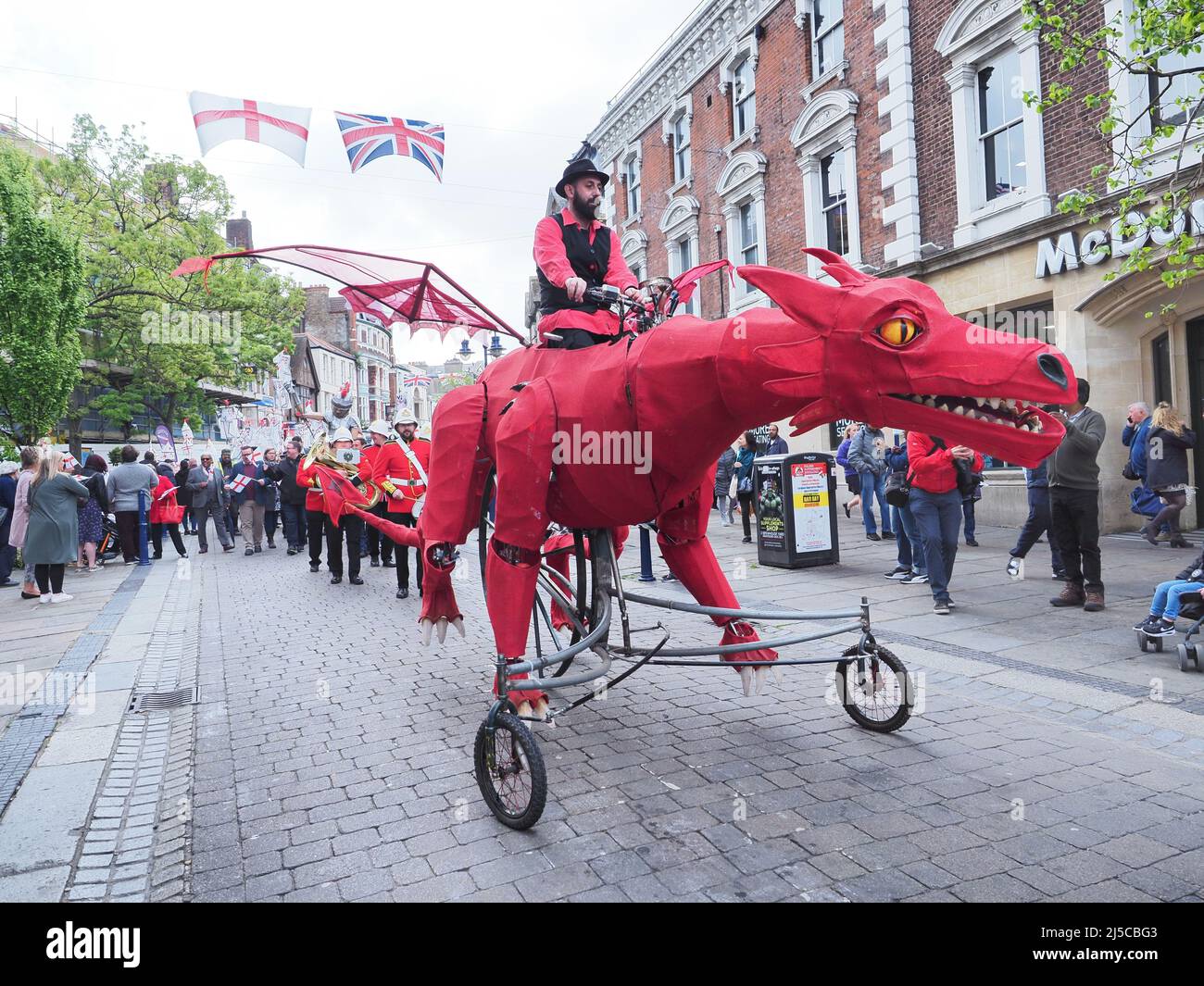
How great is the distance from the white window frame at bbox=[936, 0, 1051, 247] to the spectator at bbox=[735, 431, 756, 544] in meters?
4.71

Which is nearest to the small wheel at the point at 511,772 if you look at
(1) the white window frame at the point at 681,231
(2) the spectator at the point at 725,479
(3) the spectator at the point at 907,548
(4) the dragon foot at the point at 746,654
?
(4) the dragon foot at the point at 746,654

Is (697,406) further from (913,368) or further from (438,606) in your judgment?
(438,606)

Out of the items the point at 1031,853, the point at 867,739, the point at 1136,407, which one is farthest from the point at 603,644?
the point at 1136,407

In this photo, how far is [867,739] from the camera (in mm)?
4117

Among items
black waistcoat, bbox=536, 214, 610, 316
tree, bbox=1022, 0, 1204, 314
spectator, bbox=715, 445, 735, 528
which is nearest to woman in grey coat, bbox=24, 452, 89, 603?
black waistcoat, bbox=536, 214, 610, 316

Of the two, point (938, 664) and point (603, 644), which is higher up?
point (603, 644)

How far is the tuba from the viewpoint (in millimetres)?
9375

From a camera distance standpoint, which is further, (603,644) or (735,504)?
(735,504)

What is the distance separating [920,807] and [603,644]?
1.59 metres

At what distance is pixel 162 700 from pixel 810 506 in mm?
7293

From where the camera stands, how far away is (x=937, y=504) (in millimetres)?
7426

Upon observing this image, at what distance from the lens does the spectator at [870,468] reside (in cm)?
1251

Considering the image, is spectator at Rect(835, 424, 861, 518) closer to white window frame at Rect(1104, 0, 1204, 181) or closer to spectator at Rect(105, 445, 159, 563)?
white window frame at Rect(1104, 0, 1204, 181)
